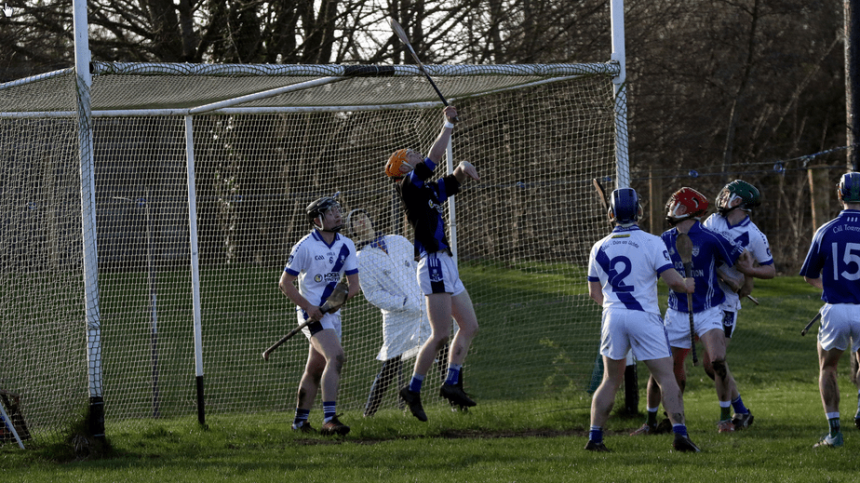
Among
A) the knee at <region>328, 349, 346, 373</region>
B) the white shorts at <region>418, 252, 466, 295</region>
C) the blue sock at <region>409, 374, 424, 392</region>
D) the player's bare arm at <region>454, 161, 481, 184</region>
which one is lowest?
the blue sock at <region>409, 374, 424, 392</region>

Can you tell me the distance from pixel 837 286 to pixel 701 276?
38.9 inches

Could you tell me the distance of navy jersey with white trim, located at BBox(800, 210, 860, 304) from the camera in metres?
6.30

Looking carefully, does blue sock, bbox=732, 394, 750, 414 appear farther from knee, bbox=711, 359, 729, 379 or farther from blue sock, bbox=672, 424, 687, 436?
blue sock, bbox=672, 424, 687, 436

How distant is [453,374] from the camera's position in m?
6.94

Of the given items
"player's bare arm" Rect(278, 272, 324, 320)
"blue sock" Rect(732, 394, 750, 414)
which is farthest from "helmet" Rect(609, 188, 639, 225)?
"player's bare arm" Rect(278, 272, 324, 320)

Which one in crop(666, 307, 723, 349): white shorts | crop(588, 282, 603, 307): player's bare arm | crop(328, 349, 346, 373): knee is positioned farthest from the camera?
crop(328, 349, 346, 373): knee

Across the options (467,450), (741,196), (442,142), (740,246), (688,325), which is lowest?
(467,450)

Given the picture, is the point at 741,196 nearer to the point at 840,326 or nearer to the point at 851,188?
the point at 851,188

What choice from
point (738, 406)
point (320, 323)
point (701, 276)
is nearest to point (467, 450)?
point (320, 323)

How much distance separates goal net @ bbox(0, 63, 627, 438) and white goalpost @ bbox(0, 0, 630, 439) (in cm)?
3

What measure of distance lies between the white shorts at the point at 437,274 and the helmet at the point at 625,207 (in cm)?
142

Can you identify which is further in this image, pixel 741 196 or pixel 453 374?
pixel 741 196

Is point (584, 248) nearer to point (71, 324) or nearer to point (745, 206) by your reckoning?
point (745, 206)

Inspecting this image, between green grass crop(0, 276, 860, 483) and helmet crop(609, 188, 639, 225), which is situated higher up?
helmet crop(609, 188, 639, 225)
